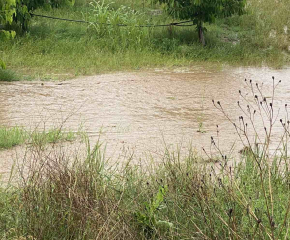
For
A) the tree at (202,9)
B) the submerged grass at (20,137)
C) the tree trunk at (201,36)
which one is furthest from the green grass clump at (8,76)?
the tree trunk at (201,36)

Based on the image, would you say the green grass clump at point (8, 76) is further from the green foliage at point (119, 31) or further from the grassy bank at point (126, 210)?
the grassy bank at point (126, 210)

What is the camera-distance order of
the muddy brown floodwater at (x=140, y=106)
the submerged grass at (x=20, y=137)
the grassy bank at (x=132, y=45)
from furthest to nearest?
the grassy bank at (x=132, y=45) < the muddy brown floodwater at (x=140, y=106) < the submerged grass at (x=20, y=137)

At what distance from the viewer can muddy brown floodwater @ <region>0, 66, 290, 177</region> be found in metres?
6.37

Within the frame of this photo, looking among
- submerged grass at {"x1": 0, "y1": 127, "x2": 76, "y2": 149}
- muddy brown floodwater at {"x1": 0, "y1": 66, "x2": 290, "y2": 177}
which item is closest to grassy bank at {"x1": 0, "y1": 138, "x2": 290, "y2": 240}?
muddy brown floodwater at {"x1": 0, "y1": 66, "x2": 290, "y2": 177}

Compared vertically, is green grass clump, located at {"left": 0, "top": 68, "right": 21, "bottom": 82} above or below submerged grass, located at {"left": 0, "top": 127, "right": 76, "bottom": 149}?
above

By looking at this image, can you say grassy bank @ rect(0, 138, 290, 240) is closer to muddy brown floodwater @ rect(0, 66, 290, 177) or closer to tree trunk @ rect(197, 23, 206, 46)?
muddy brown floodwater @ rect(0, 66, 290, 177)

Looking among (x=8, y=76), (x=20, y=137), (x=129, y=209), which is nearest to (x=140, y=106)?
(x=20, y=137)

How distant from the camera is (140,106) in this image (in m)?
8.30

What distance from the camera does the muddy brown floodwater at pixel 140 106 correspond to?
6367mm

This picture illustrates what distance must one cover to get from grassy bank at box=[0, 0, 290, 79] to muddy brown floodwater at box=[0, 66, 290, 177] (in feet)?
2.81

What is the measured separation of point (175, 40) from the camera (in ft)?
43.3

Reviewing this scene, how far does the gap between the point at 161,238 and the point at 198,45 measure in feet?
34.8

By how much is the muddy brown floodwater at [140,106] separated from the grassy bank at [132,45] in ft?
2.81

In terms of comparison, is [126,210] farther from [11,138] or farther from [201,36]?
[201,36]
